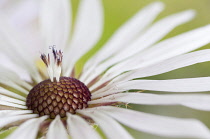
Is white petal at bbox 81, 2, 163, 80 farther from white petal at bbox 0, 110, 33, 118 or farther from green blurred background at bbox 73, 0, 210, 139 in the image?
green blurred background at bbox 73, 0, 210, 139

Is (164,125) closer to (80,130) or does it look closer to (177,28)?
(80,130)

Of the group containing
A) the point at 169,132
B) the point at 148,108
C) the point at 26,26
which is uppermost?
the point at 26,26

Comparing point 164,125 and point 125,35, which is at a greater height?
point 125,35

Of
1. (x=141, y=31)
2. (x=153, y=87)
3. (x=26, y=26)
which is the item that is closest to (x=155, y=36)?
(x=141, y=31)

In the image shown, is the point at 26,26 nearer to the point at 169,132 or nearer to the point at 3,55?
the point at 3,55

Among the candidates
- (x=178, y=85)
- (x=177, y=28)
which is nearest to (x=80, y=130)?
(x=178, y=85)
